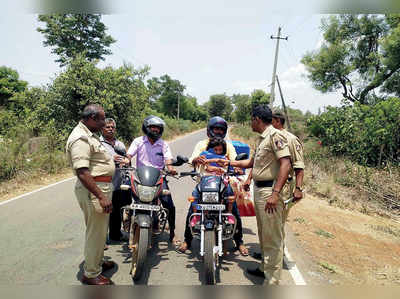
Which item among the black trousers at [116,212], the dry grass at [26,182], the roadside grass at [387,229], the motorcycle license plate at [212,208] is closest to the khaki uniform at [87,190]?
the motorcycle license plate at [212,208]

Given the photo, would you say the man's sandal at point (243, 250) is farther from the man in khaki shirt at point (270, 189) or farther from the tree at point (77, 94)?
the tree at point (77, 94)

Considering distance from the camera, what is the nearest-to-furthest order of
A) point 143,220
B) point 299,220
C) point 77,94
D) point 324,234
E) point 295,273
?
point 143,220 → point 295,273 → point 324,234 → point 299,220 → point 77,94

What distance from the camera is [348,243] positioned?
3.95 metres

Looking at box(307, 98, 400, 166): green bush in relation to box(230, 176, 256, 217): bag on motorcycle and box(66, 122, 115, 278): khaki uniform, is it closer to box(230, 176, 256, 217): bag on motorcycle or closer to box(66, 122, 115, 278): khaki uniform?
box(230, 176, 256, 217): bag on motorcycle

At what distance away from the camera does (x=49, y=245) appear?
11.7 ft

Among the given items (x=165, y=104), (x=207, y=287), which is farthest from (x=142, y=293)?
(x=165, y=104)

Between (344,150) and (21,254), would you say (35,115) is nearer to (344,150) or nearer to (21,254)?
(21,254)

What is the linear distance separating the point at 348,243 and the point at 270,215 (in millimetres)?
2242

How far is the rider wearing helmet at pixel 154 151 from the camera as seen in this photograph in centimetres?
356

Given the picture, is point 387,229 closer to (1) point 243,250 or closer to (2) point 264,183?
(1) point 243,250

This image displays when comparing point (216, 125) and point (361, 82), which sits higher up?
point (361, 82)

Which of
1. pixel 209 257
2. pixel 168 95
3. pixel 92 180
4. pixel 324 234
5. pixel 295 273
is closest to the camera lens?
pixel 92 180

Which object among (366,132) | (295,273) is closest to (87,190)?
(295,273)

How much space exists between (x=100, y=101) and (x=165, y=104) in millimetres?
42182
